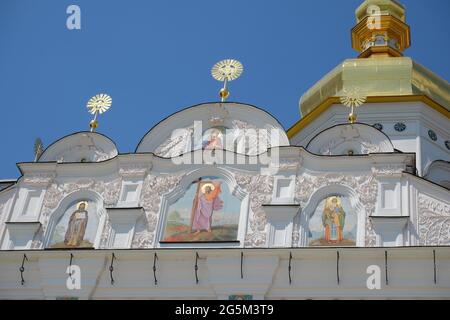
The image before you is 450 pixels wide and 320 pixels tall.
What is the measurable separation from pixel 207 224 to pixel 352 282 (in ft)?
9.58

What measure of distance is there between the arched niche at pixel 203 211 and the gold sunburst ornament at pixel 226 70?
232 centimetres

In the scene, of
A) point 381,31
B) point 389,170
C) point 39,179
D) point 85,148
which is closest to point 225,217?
point 389,170

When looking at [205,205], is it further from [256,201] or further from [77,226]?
[77,226]

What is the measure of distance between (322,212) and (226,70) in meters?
4.05

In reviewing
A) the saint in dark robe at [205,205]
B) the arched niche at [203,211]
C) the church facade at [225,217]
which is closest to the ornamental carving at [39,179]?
the church facade at [225,217]

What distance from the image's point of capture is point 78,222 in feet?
55.0

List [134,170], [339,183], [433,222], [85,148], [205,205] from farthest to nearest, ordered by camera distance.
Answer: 1. [85,148]
2. [134,170]
3. [205,205]
4. [339,183]
5. [433,222]

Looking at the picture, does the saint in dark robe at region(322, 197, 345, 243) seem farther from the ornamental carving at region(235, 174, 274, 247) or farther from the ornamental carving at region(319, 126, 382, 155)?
the ornamental carving at region(319, 126, 382, 155)

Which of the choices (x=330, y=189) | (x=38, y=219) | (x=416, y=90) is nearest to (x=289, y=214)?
(x=330, y=189)

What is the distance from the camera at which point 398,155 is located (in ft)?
53.1

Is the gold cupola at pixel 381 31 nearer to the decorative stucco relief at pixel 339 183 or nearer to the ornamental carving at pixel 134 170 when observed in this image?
the decorative stucco relief at pixel 339 183

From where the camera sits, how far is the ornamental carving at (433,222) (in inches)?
600

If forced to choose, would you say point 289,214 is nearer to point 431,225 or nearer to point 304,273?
point 304,273
